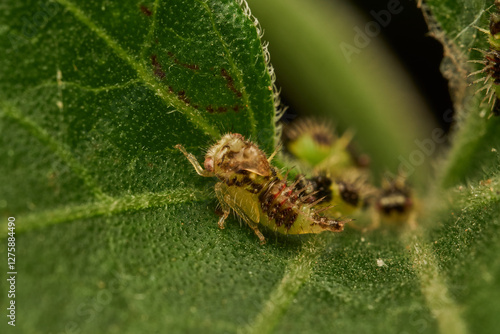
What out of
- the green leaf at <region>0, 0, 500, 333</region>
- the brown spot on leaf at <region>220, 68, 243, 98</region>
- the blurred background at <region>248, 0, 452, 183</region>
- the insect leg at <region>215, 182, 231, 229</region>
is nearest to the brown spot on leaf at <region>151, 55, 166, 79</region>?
the green leaf at <region>0, 0, 500, 333</region>

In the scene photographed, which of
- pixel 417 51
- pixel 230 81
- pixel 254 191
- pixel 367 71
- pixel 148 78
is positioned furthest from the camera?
pixel 417 51

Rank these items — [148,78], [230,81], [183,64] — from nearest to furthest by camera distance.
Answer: [148,78], [183,64], [230,81]

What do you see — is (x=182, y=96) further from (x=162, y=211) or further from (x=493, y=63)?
(x=493, y=63)

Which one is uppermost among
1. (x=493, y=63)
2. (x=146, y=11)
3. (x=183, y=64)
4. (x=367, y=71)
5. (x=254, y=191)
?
(x=493, y=63)

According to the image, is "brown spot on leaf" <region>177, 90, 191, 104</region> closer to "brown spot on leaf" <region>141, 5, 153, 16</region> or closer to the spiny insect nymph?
"brown spot on leaf" <region>141, 5, 153, 16</region>

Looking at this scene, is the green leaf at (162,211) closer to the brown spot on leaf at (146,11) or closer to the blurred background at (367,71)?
the brown spot on leaf at (146,11)

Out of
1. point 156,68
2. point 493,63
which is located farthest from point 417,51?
point 156,68

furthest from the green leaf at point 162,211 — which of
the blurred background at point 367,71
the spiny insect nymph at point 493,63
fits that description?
the blurred background at point 367,71
